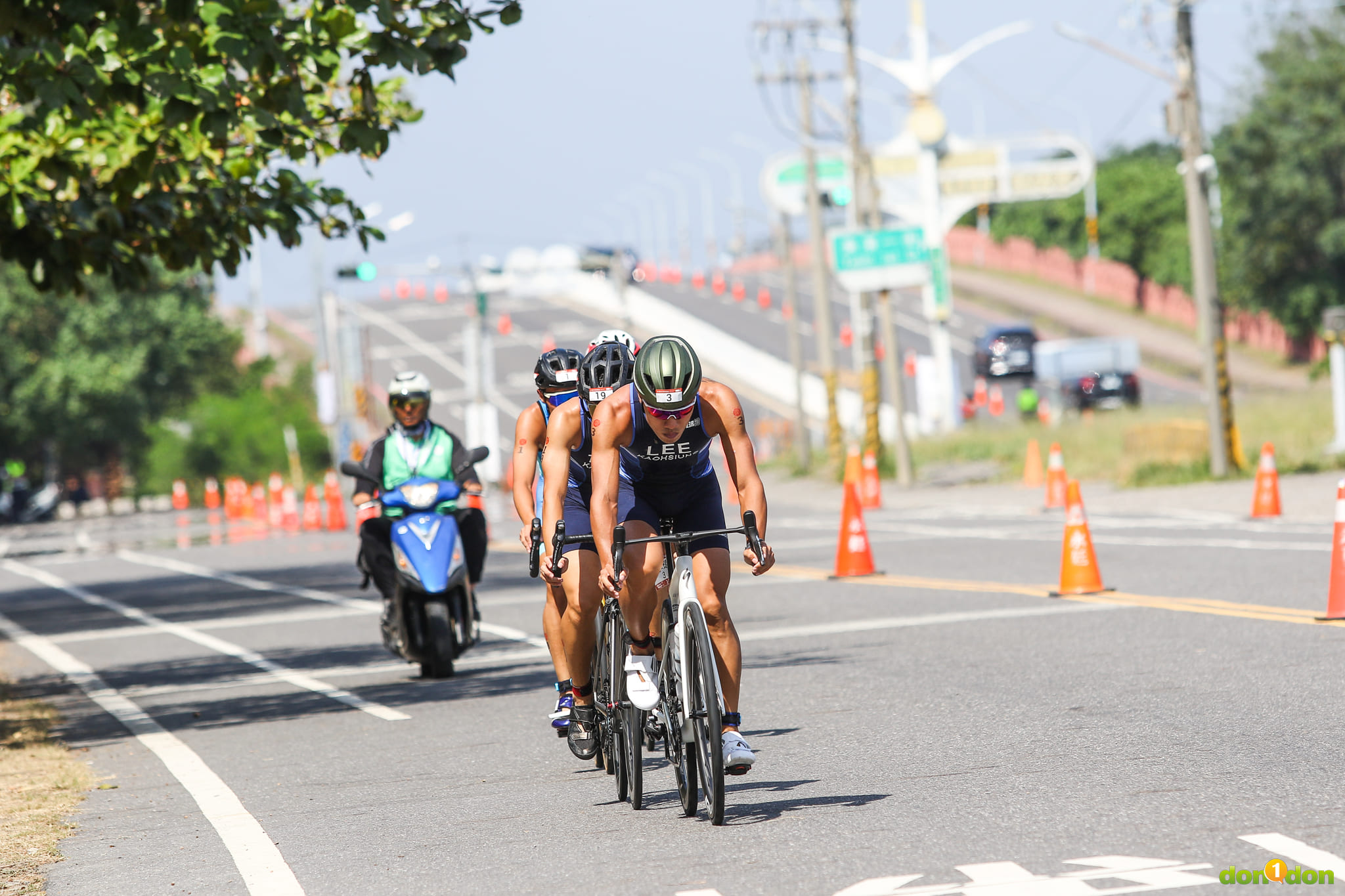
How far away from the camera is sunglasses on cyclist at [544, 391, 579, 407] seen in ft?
31.3

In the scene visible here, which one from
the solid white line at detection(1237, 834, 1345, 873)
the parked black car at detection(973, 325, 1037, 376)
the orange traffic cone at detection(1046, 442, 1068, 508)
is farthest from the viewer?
the parked black car at detection(973, 325, 1037, 376)

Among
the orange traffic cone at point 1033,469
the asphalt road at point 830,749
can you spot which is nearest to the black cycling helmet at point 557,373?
the asphalt road at point 830,749

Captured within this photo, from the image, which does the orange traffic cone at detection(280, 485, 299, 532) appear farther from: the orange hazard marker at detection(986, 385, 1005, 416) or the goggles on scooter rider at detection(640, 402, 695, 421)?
the goggles on scooter rider at detection(640, 402, 695, 421)

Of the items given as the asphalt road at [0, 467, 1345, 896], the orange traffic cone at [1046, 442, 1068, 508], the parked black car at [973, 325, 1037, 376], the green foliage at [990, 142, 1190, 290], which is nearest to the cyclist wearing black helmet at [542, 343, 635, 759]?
the asphalt road at [0, 467, 1345, 896]

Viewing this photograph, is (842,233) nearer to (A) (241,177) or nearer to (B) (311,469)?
(A) (241,177)

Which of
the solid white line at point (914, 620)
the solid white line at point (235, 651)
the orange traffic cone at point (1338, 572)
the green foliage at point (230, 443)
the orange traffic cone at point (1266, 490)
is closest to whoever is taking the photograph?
the orange traffic cone at point (1338, 572)

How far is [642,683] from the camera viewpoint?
7398 mm

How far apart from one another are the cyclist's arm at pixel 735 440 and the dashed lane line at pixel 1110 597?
589 centimetres

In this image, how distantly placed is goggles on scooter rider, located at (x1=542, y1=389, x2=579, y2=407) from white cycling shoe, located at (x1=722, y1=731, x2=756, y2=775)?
287cm

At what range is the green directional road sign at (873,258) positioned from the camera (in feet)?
128

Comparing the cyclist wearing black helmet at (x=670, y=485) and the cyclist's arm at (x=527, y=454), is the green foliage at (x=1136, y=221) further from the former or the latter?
the cyclist wearing black helmet at (x=670, y=485)

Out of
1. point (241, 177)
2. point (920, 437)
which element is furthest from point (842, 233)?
point (241, 177)

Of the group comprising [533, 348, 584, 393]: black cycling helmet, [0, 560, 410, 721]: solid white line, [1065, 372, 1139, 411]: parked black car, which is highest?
[1065, 372, 1139, 411]: parked black car

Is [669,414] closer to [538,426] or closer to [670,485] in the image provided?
[670,485]
